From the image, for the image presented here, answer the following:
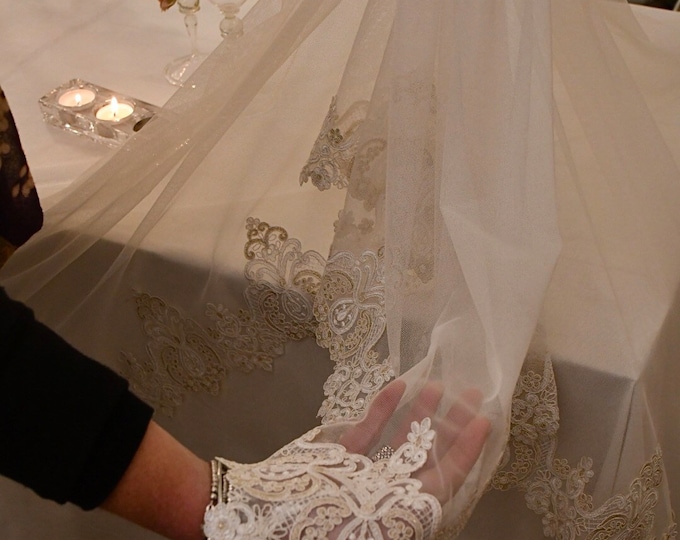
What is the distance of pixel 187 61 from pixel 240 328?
0.45m

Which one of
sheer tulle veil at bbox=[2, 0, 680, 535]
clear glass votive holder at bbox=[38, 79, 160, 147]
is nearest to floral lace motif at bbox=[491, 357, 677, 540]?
sheer tulle veil at bbox=[2, 0, 680, 535]

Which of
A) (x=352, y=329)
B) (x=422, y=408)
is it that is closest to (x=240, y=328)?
(x=352, y=329)

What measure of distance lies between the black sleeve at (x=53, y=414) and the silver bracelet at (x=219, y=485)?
77 mm

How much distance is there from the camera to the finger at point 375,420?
64 centimetres

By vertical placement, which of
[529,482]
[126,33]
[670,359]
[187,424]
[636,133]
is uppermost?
[636,133]

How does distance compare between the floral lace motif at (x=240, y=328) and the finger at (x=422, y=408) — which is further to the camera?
the floral lace motif at (x=240, y=328)

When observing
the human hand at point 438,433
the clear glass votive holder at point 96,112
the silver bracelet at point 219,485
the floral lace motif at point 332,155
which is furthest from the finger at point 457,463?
the clear glass votive holder at point 96,112

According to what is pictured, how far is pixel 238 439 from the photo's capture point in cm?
93

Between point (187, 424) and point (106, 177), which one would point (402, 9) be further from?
point (187, 424)

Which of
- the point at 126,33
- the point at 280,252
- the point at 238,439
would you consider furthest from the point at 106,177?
the point at 126,33

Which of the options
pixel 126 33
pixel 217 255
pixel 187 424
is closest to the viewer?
pixel 217 255

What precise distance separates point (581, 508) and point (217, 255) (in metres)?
0.42

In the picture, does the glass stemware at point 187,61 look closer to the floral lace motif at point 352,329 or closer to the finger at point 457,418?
the floral lace motif at point 352,329

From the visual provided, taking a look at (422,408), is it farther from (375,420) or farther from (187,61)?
(187,61)
